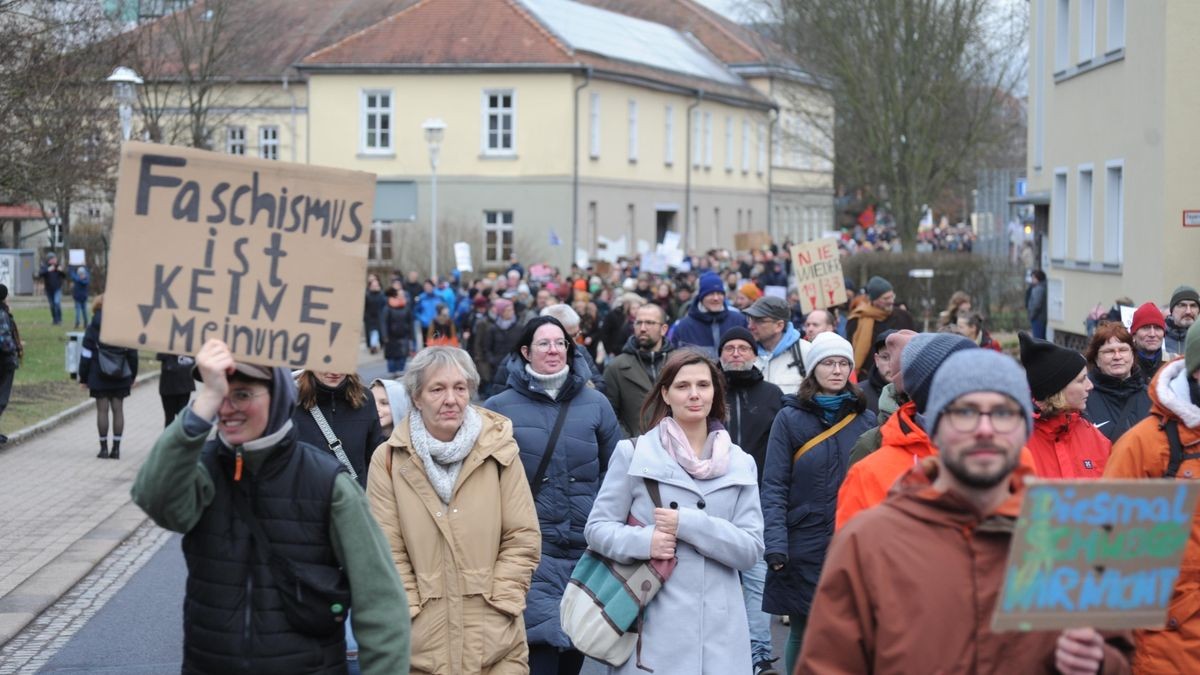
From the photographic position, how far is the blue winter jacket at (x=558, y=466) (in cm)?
757

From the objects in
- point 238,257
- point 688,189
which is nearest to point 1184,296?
point 238,257

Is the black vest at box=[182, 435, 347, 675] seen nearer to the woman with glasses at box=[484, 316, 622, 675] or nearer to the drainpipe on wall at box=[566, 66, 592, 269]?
the woman with glasses at box=[484, 316, 622, 675]

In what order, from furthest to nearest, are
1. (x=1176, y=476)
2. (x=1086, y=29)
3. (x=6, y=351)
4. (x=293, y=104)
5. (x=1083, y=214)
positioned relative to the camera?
(x=293, y=104), (x=1083, y=214), (x=1086, y=29), (x=6, y=351), (x=1176, y=476)

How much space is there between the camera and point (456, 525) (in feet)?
21.0

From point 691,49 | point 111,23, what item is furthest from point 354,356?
point 691,49

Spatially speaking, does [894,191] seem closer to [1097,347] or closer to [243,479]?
[1097,347]

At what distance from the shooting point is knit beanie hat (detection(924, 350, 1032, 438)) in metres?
3.83

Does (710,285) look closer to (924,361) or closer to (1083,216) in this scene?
(924,361)

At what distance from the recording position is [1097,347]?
10102 mm

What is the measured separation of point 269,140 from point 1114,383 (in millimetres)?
60374

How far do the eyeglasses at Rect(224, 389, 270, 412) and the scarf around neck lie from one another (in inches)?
69.7

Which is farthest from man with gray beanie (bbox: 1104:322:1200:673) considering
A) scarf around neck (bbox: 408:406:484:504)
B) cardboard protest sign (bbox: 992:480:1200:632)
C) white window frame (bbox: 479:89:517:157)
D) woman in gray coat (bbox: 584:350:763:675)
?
white window frame (bbox: 479:89:517:157)

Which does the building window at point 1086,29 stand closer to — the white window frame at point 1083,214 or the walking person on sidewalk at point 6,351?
the white window frame at point 1083,214

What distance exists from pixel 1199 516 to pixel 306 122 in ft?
205
